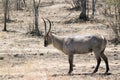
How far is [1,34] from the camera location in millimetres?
24922

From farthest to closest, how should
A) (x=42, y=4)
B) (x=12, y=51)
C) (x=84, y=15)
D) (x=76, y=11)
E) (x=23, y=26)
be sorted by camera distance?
(x=42, y=4), (x=76, y=11), (x=84, y=15), (x=23, y=26), (x=12, y=51)

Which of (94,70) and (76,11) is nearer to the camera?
(94,70)

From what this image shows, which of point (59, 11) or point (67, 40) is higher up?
point (67, 40)

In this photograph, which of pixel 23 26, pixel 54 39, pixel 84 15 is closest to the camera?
pixel 54 39

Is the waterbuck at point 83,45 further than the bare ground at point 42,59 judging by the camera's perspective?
Yes

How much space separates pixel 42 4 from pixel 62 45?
3149 cm

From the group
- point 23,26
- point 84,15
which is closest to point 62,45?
point 23,26

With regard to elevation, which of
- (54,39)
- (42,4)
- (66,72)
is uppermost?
(54,39)

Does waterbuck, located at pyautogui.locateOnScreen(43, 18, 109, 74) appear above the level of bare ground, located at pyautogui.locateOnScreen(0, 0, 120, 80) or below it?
above

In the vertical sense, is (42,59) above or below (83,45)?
below

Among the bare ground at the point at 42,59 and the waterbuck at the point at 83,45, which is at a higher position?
the waterbuck at the point at 83,45

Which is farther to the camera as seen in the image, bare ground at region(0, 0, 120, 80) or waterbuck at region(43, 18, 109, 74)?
waterbuck at region(43, 18, 109, 74)

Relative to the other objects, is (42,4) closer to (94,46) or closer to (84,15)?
(84,15)

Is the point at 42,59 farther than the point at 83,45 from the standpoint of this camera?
Yes
